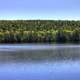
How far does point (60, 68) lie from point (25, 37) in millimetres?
34240

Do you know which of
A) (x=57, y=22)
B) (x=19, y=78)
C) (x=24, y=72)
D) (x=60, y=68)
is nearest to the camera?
(x=19, y=78)

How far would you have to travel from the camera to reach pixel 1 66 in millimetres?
23625

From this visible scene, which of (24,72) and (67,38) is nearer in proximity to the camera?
(24,72)

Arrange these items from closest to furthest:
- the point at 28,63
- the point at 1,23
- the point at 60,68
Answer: the point at 60,68, the point at 28,63, the point at 1,23

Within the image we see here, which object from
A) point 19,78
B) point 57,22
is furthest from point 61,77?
point 57,22

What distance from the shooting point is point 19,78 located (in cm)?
1927

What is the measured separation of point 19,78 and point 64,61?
6778 millimetres

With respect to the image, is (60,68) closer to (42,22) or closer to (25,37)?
(25,37)

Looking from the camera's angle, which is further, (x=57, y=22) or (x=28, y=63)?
(x=57, y=22)

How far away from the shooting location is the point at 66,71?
2133 centimetres

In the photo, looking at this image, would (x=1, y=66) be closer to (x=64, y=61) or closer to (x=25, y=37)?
(x=64, y=61)

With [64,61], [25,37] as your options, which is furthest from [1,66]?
[25,37]

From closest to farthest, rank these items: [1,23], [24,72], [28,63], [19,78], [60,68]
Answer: [19,78]
[24,72]
[60,68]
[28,63]
[1,23]

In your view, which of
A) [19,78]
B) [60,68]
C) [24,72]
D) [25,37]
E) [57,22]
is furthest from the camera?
[57,22]
